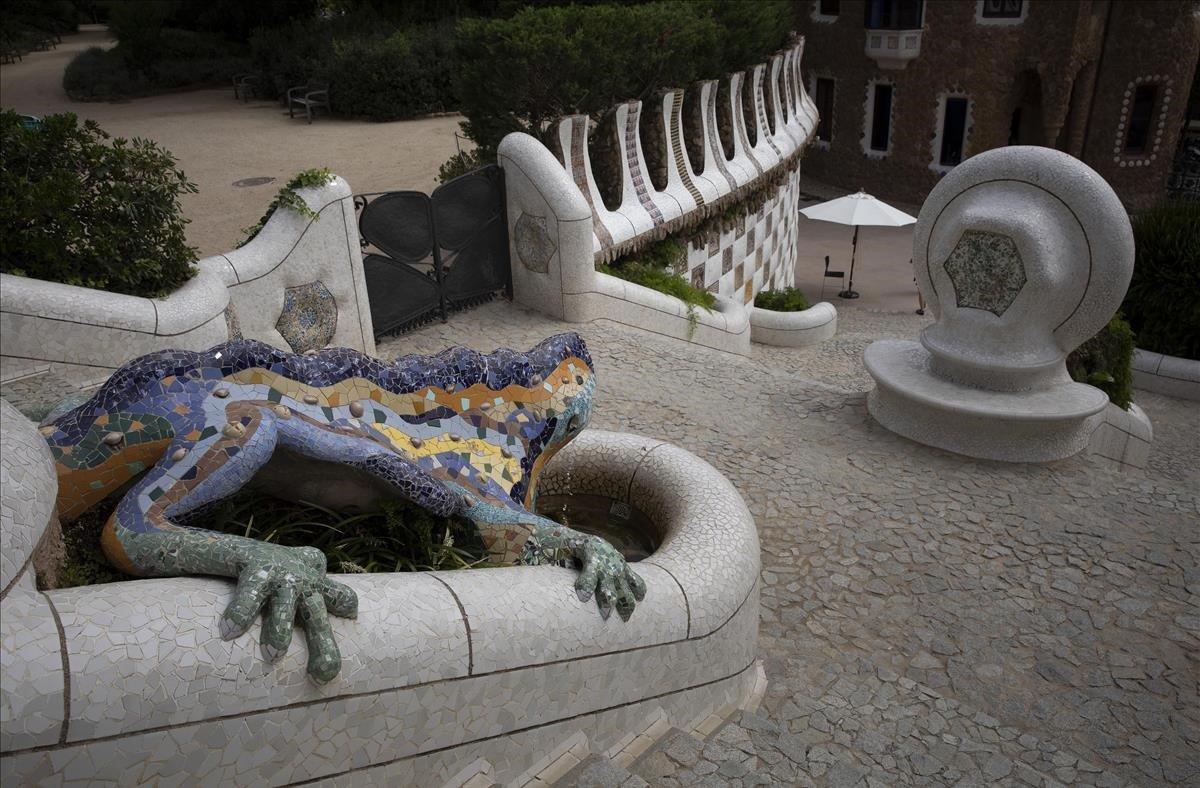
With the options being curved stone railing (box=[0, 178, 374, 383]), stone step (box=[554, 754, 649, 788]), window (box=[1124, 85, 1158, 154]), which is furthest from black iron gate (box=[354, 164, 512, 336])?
window (box=[1124, 85, 1158, 154])

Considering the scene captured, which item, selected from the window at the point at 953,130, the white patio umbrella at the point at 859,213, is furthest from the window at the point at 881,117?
the white patio umbrella at the point at 859,213

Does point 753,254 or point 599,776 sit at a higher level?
point 599,776

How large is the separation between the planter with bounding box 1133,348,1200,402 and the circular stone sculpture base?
5.82 m

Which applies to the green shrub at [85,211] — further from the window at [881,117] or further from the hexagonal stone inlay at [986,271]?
the window at [881,117]

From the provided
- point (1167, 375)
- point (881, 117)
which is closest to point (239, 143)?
point (1167, 375)

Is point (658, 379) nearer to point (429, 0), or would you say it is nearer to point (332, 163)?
point (332, 163)

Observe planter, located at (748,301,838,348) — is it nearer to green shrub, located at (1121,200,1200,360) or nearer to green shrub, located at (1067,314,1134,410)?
green shrub, located at (1067,314,1134,410)

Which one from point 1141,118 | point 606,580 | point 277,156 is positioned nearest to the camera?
point 606,580

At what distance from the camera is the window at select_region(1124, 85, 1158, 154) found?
21.1m

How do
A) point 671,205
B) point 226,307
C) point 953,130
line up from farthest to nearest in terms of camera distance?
point 953,130
point 671,205
point 226,307

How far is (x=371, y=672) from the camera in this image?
9.65ft

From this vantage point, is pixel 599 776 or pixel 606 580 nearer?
pixel 599 776

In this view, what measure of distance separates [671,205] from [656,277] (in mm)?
1644

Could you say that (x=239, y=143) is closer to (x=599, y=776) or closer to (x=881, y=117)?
(x=881, y=117)
